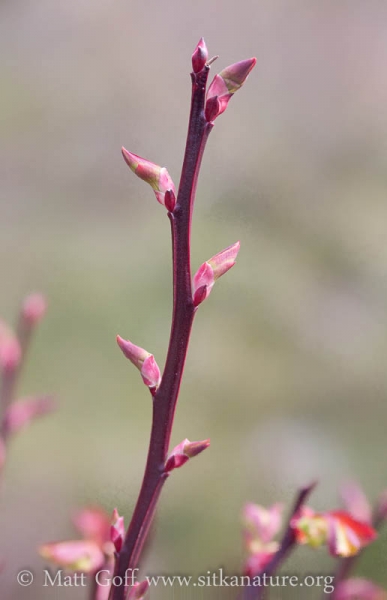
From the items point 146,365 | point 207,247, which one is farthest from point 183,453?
point 207,247

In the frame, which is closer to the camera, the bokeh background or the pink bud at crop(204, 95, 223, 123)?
the pink bud at crop(204, 95, 223, 123)

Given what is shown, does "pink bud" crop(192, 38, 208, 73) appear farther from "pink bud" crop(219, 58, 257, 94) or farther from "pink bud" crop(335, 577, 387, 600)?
"pink bud" crop(335, 577, 387, 600)

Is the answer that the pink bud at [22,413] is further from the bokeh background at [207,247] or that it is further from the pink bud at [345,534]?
the bokeh background at [207,247]

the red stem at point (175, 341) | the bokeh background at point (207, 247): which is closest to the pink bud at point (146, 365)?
the red stem at point (175, 341)

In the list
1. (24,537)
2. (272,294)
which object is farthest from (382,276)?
(24,537)

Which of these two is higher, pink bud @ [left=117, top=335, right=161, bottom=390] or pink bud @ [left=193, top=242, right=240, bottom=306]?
pink bud @ [left=193, top=242, right=240, bottom=306]

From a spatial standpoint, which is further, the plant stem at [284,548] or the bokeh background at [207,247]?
the bokeh background at [207,247]

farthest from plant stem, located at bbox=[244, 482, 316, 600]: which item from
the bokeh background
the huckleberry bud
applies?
the bokeh background
